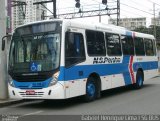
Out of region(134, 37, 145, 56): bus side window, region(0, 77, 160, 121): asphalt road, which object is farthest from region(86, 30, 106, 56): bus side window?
region(134, 37, 145, 56): bus side window

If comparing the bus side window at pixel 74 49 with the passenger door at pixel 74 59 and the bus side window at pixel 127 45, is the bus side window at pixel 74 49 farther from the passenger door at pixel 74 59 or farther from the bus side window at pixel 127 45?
A: the bus side window at pixel 127 45

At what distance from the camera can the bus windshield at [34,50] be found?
12.8 metres

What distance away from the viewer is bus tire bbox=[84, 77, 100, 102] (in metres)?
14.3

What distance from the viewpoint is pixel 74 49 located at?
44.1 feet

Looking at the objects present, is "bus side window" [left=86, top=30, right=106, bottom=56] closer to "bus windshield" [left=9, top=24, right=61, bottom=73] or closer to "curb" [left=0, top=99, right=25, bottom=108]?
"bus windshield" [left=9, top=24, right=61, bottom=73]

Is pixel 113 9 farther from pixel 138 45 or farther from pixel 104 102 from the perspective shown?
pixel 104 102

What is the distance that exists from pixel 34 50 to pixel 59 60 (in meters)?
1.07

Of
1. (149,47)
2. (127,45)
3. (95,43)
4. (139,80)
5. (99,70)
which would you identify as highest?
(95,43)

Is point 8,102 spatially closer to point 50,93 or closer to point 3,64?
point 3,64

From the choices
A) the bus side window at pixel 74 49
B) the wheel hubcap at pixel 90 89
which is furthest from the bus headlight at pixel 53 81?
the wheel hubcap at pixel 90 89

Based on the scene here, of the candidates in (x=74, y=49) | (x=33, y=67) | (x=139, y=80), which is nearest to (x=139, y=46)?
(x=139, y=80)

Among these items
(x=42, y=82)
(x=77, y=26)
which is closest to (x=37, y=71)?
(x=42, y=82)

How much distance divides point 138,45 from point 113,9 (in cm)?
2349

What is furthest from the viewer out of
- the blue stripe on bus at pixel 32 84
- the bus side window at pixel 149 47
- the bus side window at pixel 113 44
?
the bus side window at pixel 149 47
